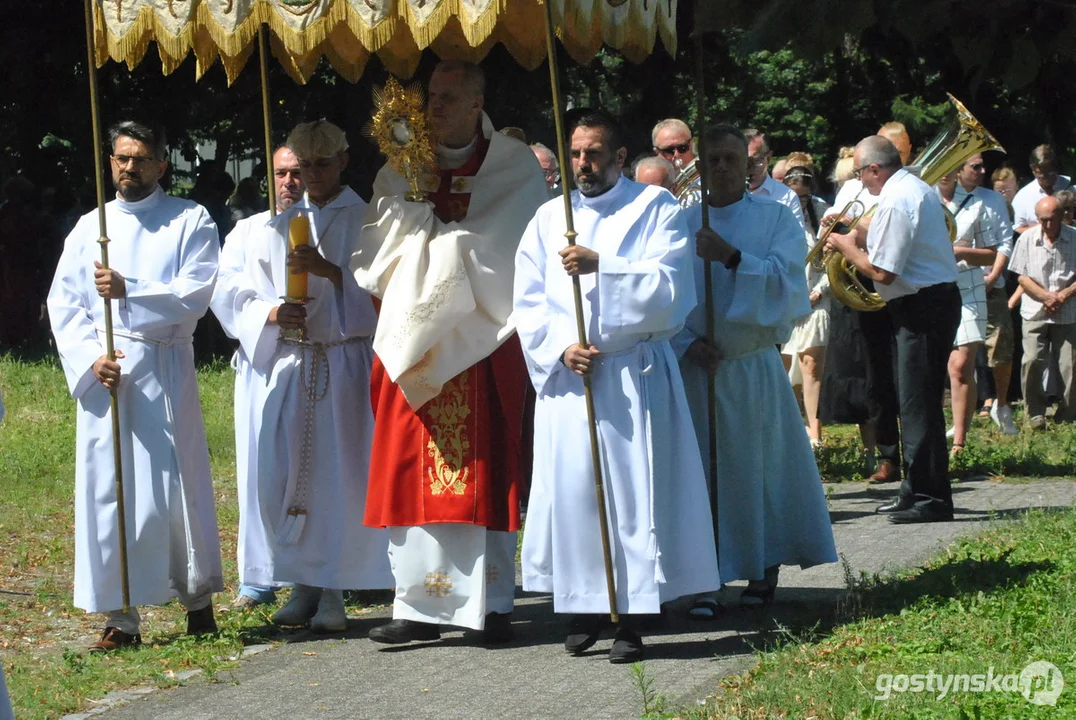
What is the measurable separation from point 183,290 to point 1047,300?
9199mm

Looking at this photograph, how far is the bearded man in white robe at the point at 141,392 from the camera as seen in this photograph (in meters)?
7.30

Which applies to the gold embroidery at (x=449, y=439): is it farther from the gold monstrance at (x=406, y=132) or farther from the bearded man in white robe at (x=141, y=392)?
the bearded man in white robe at (x=141, y=392)

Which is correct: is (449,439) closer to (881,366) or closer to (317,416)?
(317,416)

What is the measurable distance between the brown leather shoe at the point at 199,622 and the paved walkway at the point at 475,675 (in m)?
0.42

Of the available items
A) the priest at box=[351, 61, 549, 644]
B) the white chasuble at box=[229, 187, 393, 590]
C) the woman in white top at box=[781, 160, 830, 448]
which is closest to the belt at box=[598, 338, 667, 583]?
the priest at box=[351, 61, 549, 644]

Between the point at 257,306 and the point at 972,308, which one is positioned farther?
the point at 972,308

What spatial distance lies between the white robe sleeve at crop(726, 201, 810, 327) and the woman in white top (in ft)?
15.2

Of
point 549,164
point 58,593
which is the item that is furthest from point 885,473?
point 58,593

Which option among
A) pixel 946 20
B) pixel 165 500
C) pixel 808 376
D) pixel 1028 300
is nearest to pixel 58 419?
pixel 808 376

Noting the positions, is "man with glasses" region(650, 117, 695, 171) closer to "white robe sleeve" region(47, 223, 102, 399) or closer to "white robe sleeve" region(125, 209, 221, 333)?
"white robe sleeve" region(125, 209, 221, 333)

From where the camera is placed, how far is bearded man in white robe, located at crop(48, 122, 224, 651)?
287 inches

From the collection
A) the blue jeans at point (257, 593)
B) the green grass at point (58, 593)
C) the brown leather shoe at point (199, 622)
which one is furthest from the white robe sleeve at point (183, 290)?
the blue jeans at point (257, 593)

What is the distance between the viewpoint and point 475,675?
6.70 meters

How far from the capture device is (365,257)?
25.1 feet
